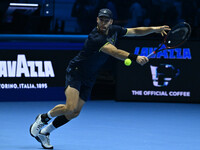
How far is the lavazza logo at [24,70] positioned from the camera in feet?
35.4

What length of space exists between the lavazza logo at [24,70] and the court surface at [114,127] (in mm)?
397

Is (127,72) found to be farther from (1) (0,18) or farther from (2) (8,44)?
(1) (0,18)

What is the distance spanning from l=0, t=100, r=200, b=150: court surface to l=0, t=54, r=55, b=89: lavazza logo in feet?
1.30

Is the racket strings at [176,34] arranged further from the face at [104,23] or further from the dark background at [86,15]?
the dark background at [86,15]

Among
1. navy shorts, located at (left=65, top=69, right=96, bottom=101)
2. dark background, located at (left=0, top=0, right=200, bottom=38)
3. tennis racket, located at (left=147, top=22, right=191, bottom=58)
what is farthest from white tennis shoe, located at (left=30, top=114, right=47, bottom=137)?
dark background, located at (left=0, top=0, right=200, bottom=38)

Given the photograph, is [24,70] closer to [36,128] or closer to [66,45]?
[66,45]

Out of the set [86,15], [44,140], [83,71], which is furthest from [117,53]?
[86,15]

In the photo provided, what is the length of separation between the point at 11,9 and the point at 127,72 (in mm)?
3361

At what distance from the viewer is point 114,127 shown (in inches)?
329

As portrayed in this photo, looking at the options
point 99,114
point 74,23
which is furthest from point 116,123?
point 74,23

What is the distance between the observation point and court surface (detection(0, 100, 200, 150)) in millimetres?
6914

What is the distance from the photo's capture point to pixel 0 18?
12.3 metres

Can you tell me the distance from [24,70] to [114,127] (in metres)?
3.31

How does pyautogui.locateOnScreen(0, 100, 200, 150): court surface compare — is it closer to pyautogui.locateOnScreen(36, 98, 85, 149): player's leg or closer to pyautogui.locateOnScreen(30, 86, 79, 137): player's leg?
pyautogui.locateOnScreen(36, 98, 85, 149): player's leg
